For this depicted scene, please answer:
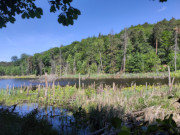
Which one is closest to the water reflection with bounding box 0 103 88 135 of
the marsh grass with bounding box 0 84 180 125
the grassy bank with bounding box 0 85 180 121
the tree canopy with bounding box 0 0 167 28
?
the marsh grass with bounding box 0 84 180 125

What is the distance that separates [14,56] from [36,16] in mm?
122114

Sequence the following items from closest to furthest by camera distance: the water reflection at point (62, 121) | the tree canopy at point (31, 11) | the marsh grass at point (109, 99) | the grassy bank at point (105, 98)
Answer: the tree canopy at point (31, 11) → the water reflection at point (62, 121) → the marsh grass at point (109, 99) → the grassy bank at point (105, 98)

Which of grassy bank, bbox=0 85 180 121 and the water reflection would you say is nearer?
the water reflection

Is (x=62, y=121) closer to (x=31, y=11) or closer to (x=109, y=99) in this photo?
(x=109, y=99)

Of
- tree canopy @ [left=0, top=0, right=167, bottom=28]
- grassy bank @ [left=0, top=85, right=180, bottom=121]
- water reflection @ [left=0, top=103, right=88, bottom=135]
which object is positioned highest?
tree canopy @ [left=0, top=0, right=167, bottom=28]

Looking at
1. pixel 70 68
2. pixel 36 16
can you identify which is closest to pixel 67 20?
pixel 36 16

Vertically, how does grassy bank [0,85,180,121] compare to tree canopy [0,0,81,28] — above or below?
below

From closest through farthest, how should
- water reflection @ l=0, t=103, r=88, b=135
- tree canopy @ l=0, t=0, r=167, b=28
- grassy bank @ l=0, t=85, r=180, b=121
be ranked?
tree canopy @ l=0, t=0, r=167, b=28 < water reflection @ l=0, t=103, r=88, b=135 < grassy bank @ l=0, t=85, r=180, b=121

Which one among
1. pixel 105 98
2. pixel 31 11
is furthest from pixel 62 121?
pixel 31 11

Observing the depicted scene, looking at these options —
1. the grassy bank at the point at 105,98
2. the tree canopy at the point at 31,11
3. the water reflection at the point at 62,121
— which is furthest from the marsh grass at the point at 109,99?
the tree canopy at the point at 31,11

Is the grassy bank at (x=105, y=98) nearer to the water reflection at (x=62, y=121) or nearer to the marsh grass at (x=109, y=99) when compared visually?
the marsh grass at (x=109, y=99)

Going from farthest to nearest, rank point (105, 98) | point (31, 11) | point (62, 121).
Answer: point (105, 98) < point (62, 121) < point (31, 11)

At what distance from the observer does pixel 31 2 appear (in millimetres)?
3078

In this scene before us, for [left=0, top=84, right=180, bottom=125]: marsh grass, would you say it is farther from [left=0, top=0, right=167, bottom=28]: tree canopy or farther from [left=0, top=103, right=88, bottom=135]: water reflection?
[left=0, top=0, right=167, bottom=28]: tree canopy
